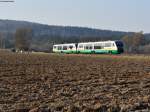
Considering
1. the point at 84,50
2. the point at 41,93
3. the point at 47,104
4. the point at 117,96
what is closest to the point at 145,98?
the point at 117,96

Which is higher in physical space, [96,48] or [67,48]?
[96,48]

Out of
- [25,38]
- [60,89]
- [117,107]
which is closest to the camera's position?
[117,107]

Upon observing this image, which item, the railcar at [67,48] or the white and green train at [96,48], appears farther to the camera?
the railcar at [67,48]

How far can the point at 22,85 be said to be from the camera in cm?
2147

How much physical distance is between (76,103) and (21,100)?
2.26 metres

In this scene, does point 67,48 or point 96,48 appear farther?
point 67,48

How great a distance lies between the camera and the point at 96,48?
9088 centimetres

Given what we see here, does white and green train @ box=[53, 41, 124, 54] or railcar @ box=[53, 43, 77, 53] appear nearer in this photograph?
white and green train @ box=[53, 41, 124, 54]

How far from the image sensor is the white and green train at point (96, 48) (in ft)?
277

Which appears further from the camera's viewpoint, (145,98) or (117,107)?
(145,98)

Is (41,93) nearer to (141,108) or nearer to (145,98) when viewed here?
(145,98)

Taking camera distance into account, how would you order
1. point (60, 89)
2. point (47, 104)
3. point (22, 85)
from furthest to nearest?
point (22, 85), point (60, 89), point (47, 104)

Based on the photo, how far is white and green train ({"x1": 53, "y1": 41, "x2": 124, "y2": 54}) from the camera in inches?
3319

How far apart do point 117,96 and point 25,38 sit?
171356 mm
